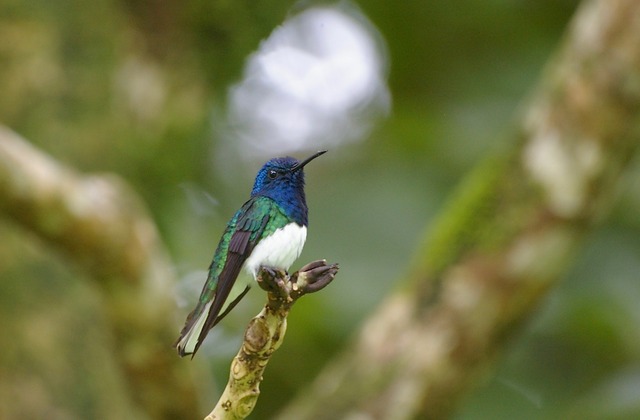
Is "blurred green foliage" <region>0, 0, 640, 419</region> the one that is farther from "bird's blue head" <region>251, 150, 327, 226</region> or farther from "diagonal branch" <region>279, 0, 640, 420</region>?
"bird's blue head" <region>251, 150, 327, 226</region>

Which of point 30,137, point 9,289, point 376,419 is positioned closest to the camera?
point 376,419

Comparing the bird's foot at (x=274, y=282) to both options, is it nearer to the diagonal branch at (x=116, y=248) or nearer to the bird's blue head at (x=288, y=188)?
the bird's blue head at (x=288, y=188)

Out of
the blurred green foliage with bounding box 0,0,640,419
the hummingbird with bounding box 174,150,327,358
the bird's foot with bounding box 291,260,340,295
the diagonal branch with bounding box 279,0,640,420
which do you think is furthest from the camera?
the blurred green foliage with bounding box 0,0,640,419

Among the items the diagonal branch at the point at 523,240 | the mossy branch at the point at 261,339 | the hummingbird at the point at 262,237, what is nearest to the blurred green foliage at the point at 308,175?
the diagonal branch at the point at 523,240

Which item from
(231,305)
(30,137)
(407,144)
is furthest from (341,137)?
(231,305)

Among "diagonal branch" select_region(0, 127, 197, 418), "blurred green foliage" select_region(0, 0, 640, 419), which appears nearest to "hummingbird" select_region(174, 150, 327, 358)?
"diagonal branch" select_region(0, 127, 197, 418)

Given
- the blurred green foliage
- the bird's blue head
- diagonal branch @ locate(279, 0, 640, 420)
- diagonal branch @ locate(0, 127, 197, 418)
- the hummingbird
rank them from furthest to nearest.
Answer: the blurred green foliage
diagonal branch @ locate(279, 0, 640, 420)
diagonal branch @ locate(0, 127, 197, 418)
the bird's blue head
the hummingbird

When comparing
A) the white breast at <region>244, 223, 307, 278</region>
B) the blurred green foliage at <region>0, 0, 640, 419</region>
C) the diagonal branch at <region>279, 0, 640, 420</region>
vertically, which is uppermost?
the blurred green foliage at <region>0, 0, 640, 419</region>

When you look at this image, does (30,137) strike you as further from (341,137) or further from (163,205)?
(341,137)
